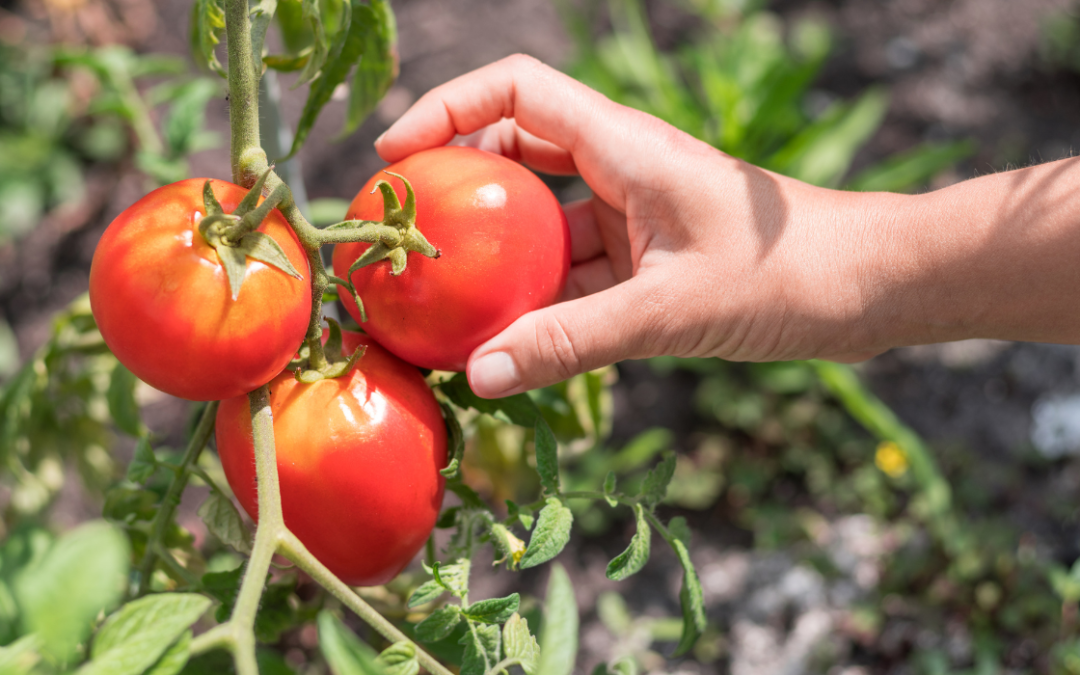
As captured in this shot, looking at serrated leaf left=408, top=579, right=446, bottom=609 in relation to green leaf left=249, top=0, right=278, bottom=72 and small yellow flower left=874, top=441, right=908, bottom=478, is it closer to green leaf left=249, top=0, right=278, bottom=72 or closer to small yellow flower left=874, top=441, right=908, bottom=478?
green leaf left=249, top=0, right=278, bottom=72

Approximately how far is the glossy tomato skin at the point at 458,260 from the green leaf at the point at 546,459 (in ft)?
0.44

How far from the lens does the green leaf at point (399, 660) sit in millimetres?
680

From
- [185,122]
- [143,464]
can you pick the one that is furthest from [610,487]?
[185,122]

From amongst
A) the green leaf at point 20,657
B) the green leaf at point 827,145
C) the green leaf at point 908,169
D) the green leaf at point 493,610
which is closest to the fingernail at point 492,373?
the green leaf at point 493,610

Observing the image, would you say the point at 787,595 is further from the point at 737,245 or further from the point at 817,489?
the point at 737,245

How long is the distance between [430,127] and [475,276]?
32cm

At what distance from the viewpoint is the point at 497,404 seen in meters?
0.96

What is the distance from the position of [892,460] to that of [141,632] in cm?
169

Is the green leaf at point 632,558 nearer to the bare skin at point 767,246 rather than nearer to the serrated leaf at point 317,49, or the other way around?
the bare skin at point 767,246

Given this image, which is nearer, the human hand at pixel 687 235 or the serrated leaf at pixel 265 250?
the serrated leaf at pixel 265 250

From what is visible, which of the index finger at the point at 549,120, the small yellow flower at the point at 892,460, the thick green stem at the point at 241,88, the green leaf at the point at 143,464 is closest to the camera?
the thick green stem at the point at 241,88

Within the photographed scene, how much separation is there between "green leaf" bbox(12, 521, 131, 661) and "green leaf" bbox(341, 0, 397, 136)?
0.67 meters

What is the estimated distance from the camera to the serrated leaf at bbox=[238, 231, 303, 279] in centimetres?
69

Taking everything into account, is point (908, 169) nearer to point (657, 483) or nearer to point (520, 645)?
point (657, 483)
